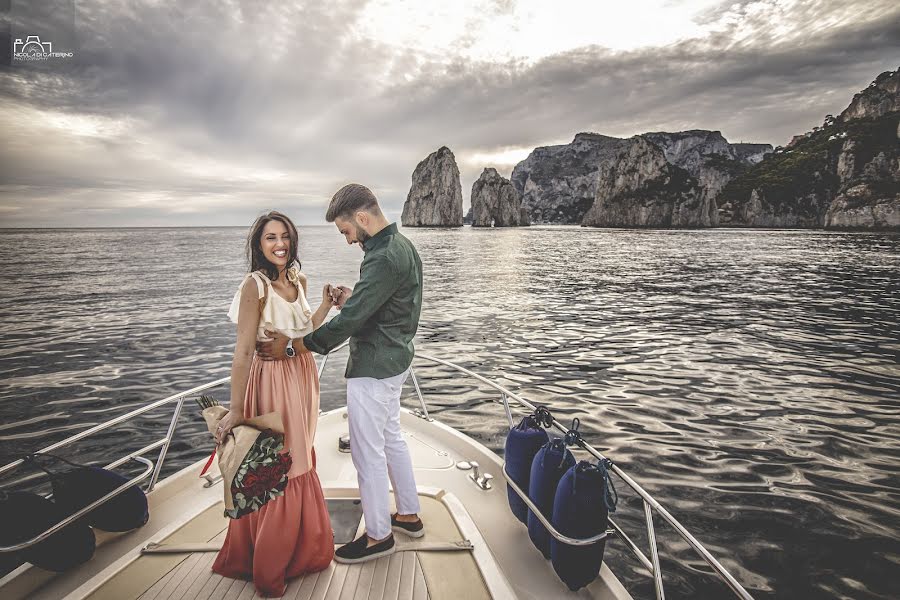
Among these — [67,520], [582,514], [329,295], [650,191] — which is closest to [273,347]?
[329,295]

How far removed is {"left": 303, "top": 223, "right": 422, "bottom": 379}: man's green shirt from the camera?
2.59m

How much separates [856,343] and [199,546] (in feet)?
59.5

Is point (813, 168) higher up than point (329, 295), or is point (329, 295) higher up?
point (813, 168)

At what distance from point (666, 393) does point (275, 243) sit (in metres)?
9.45

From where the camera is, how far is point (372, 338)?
9.11 feet

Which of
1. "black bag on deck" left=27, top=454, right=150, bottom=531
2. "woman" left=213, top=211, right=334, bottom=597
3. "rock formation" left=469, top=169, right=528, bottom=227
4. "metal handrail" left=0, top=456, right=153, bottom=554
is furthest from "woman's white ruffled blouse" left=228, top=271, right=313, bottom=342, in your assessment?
"rock formation" left=469, top=169, right=528, bottom=227

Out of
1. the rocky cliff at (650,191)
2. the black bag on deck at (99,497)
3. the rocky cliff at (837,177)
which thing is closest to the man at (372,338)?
the black bag on deck at (99,497)

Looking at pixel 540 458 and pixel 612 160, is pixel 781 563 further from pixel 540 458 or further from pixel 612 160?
pixel 612 160

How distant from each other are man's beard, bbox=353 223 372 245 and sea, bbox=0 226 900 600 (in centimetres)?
481

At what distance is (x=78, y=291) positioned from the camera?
24.9m

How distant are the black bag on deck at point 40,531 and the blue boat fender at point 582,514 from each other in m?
3.39

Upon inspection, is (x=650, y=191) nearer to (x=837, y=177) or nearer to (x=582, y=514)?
(x=837, y=177)

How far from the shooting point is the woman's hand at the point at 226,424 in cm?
258

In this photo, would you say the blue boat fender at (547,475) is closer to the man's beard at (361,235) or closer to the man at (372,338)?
the man at (372,338)
